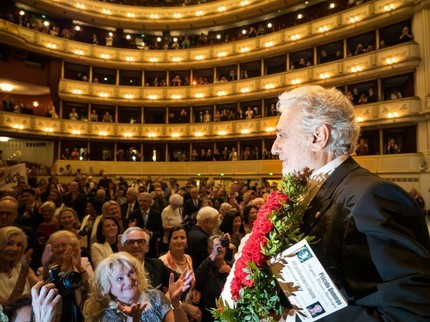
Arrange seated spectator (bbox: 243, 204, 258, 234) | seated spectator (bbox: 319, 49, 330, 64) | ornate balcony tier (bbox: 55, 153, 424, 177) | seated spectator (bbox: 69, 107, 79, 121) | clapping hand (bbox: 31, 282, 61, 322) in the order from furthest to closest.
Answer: seated spectator (bbox: 69, 107, 79, 121)
seated spectator (bbox: 319, 49, 330, 64)
ornate balcony tier (bbox: 55, 153, 424, 177)
seated spectator (bbox: 243, 204, 258, 234)
clapping hand (bbox: 31, 282, 61, 322)

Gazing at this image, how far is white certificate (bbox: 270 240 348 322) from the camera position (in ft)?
3.48

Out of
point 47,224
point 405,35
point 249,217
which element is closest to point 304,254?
point 249,217

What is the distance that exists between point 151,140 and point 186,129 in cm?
263

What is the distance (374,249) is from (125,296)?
2048 millimetres

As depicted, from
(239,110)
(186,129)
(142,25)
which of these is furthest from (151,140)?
(142,25)

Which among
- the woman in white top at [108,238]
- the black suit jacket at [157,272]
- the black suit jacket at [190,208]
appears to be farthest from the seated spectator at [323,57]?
the black suit jacket at [157,272]

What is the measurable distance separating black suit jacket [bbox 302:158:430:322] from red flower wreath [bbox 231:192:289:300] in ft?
0.49

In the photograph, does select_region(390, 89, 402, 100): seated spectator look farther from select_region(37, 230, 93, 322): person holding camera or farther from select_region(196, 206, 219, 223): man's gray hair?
select_region(37, 230, 93, 322): person holding camera

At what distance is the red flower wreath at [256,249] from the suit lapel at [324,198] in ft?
0.34

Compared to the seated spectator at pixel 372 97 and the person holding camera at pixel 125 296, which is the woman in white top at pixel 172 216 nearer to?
the person holding camera at pixel 125 296

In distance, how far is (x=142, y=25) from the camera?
2459cm

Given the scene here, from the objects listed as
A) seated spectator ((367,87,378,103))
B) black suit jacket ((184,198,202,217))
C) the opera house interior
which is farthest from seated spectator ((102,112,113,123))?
black suit jacket ((184,198,202,217))

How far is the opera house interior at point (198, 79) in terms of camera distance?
16.1m

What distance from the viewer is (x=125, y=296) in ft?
8.37
